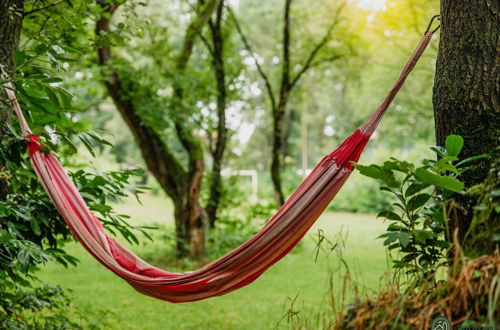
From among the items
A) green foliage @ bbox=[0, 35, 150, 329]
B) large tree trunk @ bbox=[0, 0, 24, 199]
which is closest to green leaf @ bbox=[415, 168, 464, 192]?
green foliage @ bbox=[0, 35, 150, 329]

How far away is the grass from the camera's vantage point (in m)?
3.61

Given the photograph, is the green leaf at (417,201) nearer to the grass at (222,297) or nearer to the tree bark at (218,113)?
the grass at (222,297)

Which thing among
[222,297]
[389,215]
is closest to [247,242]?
[389,215]

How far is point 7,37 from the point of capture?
83.4 inches

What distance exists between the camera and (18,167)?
6.84 feet

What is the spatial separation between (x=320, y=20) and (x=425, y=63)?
2.76 m

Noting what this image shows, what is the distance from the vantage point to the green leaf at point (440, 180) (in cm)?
130

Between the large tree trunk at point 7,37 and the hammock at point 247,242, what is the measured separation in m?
0.23

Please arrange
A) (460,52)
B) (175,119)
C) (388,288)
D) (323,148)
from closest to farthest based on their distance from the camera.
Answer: (388,288) → (460,52) → (175,119) → (323,148)

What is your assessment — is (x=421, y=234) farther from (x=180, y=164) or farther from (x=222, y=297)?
(x=180, y=164)

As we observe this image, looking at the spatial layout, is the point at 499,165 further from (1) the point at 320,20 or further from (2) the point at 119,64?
(1) the point at 320,20

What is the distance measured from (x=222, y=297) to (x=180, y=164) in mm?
1445

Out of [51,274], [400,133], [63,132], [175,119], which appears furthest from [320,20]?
[400,133]

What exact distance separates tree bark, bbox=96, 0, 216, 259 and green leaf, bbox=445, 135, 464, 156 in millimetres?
3803
